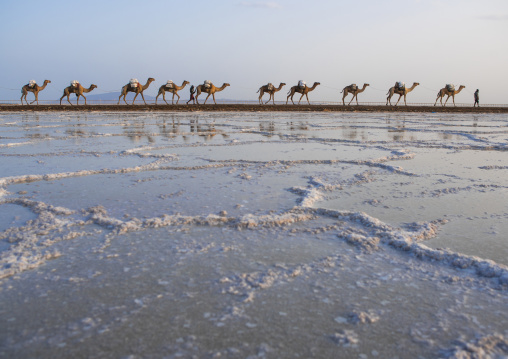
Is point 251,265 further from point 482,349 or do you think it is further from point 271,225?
point 482,349

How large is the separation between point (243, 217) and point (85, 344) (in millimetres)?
1405

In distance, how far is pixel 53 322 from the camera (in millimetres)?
1435

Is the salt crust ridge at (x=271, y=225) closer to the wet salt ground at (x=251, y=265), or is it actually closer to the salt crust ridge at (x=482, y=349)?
the wet salt ground at (x=251, y=265)

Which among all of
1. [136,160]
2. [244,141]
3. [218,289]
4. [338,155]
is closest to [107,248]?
[218,289]

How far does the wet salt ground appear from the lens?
1351 mm

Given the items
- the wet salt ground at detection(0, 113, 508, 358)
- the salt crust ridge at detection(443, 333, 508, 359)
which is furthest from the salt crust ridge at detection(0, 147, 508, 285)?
the salt crust ridge at detection(443, 333, 508, 359)

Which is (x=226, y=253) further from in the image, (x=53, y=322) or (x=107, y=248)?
(x=53, y=322)

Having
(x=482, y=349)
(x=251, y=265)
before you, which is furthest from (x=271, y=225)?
(x=482, y=349)

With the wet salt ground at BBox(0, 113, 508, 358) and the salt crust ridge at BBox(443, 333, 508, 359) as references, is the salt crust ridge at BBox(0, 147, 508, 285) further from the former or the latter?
the salt crust ridge at BBox(443, 333, 508, 359)

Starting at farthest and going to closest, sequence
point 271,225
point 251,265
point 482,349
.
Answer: point 271,225, point 251,265, point 482,349

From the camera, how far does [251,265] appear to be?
1916 mm

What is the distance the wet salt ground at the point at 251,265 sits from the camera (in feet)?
4.43

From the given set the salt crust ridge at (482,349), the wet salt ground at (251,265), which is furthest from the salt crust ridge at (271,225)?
the salt crust ridge at (482,349)

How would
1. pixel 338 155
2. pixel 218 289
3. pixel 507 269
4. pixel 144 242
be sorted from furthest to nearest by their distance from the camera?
pixel 338 155, pixel 144 242, pixel 507 269, pixel 218 289
